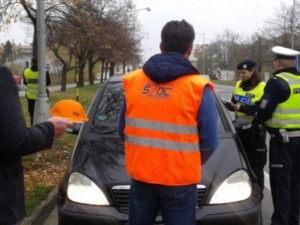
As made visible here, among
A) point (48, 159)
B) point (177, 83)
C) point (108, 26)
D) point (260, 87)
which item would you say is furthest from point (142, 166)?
point (108, 26)

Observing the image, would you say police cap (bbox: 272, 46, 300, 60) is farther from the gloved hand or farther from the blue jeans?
the blue jeans

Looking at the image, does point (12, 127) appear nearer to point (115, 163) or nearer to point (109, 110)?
point (115, 163)

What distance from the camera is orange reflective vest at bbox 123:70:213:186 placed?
2.47 m

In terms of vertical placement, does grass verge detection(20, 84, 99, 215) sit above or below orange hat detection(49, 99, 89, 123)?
below

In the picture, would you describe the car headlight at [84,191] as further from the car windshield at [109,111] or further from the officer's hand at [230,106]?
the officer's hand at [230,106]

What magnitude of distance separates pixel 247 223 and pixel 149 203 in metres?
1.25

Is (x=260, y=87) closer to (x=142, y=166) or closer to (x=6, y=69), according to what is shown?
(x=142, y=166)

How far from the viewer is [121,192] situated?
3.53 meters

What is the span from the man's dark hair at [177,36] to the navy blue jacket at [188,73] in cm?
5

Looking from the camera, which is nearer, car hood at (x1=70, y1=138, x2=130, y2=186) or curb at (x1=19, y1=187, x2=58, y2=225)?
car hood at (x1=70, y1=138, x2=130, y2=186)

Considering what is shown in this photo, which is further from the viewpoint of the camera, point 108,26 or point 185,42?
point 108,26

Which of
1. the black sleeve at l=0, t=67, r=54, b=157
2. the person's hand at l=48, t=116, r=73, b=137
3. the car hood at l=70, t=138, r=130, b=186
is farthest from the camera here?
the car hood at l=70, t=138, r=130, b=186

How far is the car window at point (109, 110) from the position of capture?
465 cm

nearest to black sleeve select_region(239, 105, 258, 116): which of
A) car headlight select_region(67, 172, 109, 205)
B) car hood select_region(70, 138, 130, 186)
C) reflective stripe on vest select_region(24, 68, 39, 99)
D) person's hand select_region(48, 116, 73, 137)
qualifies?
car hood select_region(70, 138, 130, 186)
